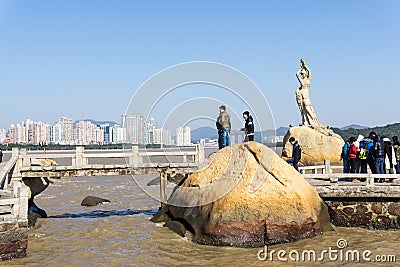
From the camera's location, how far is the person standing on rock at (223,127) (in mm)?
17547

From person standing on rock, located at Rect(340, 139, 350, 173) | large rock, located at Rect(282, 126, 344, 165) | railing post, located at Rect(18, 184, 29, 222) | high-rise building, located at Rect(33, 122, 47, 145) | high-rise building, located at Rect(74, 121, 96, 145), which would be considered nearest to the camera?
railing post, located at Rect(18, 184, 29, 222)

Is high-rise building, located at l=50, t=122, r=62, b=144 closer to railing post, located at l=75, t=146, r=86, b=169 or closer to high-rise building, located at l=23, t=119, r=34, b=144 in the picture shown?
high-rise building, located at l=23, t=119, r=34, b=144

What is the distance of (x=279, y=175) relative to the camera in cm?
1510

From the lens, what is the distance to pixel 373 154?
1744cm

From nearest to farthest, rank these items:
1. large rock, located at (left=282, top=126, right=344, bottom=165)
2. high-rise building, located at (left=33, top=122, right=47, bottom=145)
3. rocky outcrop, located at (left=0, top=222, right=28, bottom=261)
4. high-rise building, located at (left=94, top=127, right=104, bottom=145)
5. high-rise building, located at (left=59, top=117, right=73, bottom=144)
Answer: rocky outcrop, located at (left=0, top=222, right=28, bottom=261), large rock, located at (left=282, top=126, right=344, bottom=165), high-rise building, located at (left=94, top=127, right=104, bottom=145), high-rise building, located at (left=59, top=117, right=73, bottom=144), high-rise building, located at (left=33, top=122, right=47, bottom=145)

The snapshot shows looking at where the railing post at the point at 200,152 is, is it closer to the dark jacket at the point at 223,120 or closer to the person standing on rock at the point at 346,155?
the dark jacket at the point at 223,120

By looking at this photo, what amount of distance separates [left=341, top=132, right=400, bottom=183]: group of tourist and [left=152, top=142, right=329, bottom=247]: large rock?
314 cm

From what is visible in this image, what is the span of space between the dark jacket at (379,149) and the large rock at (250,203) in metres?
3.10

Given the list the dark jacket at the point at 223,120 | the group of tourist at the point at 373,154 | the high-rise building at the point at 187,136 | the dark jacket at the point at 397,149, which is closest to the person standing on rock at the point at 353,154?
Answer: the group of tourist at the point at 373,154

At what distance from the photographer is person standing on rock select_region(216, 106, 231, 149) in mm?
17547

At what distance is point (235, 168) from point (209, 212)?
1.80 metres

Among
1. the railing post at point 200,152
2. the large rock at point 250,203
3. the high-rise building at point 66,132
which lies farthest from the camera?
the high-rise building at point 66,132

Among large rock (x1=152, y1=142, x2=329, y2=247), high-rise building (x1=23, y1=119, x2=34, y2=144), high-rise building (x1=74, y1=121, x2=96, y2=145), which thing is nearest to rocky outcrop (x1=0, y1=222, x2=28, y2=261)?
large rock (x1=152, y1=142, x2=329, y2=247)

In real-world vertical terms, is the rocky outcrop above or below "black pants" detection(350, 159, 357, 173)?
below
